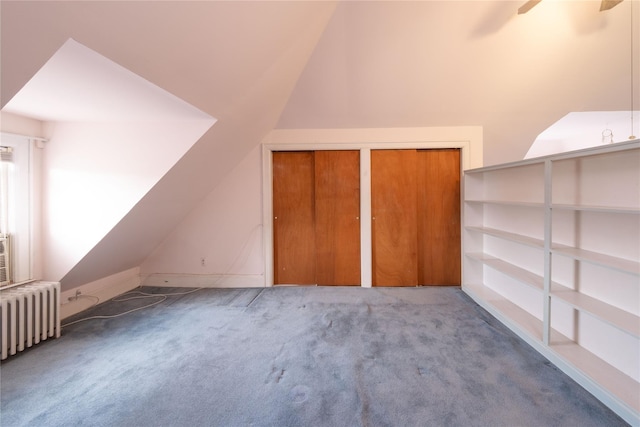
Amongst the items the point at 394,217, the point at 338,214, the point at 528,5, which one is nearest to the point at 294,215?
the point at 338,214

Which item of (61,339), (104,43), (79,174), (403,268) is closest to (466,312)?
(403,268)

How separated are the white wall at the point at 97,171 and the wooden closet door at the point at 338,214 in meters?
1.64

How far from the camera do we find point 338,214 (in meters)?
3.30

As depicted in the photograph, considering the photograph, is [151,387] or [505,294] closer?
[151,387]

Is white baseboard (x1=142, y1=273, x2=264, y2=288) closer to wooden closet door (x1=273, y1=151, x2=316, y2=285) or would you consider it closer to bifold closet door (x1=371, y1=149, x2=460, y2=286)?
wooden closet door (x1=273, y1=151, x2=316, y2=285)

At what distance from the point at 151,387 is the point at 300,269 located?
2.04 m

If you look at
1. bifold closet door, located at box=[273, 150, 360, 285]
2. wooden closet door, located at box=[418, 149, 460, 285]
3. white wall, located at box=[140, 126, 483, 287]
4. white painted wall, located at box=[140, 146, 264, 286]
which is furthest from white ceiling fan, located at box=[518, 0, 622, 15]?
white painted wall, located at box=[140, 146, 264, 286]

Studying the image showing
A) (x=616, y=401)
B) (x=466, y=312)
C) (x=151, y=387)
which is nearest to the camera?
(x=616, y=401)

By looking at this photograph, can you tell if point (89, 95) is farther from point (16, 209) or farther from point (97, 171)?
point (16, 209)

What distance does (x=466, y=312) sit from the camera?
2529mm

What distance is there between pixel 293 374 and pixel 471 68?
11.1ft

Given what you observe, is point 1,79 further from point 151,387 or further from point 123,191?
A: point 151,387

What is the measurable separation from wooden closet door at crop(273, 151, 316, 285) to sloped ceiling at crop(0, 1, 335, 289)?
582mm

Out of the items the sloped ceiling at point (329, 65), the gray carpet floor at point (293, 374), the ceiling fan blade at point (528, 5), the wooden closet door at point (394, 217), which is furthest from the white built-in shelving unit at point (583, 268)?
the ceiling fan blade at point (528, 5)
